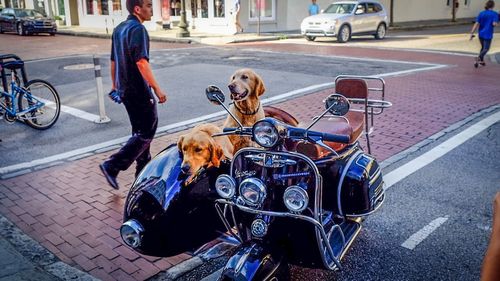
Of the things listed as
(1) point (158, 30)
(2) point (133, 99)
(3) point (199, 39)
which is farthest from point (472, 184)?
(1) point (158, 30)

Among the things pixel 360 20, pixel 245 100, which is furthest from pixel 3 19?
pixel 245 100

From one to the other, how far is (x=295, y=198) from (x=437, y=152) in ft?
14.3

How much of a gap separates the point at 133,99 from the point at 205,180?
1.89 meters

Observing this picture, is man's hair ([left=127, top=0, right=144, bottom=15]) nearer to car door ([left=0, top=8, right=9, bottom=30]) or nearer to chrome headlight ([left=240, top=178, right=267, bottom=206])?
chrome headlight ([left=240, top=178, right=267, bottom=206])

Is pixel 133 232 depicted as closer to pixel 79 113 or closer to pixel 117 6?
pixel 79 113

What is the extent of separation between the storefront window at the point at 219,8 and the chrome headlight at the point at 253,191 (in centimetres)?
2510

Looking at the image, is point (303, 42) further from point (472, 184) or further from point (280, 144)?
point (280, 144)

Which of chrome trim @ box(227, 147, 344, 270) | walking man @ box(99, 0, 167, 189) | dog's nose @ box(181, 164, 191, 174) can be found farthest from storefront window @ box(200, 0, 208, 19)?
chrome trim @ box(227, 147, 344, 270)

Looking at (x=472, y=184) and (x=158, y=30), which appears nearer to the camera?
(x=472, y=184)

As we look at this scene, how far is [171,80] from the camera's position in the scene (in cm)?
1144

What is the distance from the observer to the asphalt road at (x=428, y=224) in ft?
11.3

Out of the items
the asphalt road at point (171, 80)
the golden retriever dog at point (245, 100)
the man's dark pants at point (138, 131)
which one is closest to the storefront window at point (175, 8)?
the asphalt road at point (171, 80)

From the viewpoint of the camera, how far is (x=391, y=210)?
4480 millimetres

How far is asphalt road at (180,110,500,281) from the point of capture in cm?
344
